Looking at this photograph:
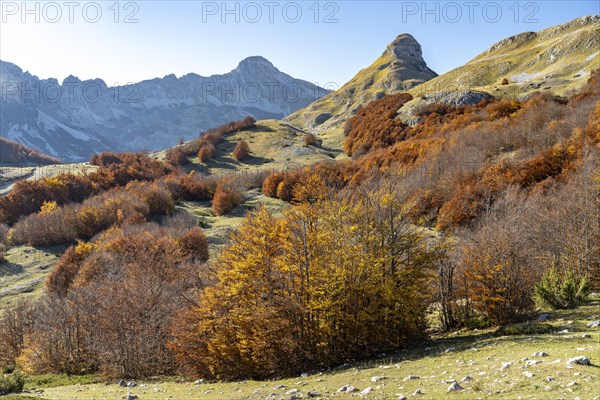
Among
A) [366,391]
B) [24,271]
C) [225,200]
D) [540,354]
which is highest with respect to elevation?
[225,200]

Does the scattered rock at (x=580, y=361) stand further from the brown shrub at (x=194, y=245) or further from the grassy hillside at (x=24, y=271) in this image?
the grassy hillside at (x=24, y=271)

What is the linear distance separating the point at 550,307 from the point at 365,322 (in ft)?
36.8

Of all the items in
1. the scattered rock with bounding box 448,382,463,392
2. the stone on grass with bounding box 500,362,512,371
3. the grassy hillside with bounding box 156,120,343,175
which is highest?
the grassy hillside with bounding box 156,120,343,175

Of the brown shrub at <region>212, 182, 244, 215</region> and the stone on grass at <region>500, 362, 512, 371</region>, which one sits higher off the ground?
the brown shrub at <region>212, 182, 244, 215</region>

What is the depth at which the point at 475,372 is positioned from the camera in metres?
13.2

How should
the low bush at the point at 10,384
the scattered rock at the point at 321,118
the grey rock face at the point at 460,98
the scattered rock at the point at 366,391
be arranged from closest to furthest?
the scattered rock at the point at 366,391, the low bush at the point at 10,384, the grey rock face at the point at 460,98, the scattered rock at the point at 321,118

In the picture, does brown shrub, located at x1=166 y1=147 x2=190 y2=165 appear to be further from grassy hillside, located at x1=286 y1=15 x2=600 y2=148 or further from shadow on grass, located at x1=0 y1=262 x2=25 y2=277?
shadow on grass, located at x1=0 y1=262 x2=25 y2=277

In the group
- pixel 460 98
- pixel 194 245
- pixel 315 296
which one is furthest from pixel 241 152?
pixel 315 296

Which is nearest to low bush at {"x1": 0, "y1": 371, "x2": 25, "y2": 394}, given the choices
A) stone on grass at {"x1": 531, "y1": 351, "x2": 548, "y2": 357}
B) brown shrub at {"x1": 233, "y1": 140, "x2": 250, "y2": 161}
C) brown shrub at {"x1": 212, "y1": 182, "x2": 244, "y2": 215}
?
stone on grass at {"x1": 531, "y1": 351, "x2": 548, "y2": 357}

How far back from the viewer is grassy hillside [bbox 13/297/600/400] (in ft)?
35.3

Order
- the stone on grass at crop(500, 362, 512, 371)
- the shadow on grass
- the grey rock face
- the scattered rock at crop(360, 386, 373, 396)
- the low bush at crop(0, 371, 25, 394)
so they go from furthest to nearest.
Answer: the grey rock face < the shadow on grass < the low bush at crop(0, 371, 25, 394) < the scattered rock at crop(360, 386, 373, 396) < the stone on grass at crop(500, 362, 512, 371)

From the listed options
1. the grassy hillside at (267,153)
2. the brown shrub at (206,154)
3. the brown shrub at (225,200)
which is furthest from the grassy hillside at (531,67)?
the brown shrub at (225,200)

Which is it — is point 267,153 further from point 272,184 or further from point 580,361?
point 580,361

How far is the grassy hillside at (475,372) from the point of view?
35.3 feet
